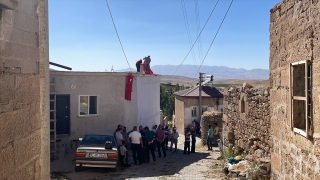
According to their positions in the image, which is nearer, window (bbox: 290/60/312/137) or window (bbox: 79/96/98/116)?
window (bbox: 290/60/312/137)

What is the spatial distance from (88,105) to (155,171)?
519 cm

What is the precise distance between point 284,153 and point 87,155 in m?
6.69

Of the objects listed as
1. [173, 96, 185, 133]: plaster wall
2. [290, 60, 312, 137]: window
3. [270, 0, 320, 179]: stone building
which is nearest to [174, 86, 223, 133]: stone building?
[173, 96, 185, 133]: plaster wall

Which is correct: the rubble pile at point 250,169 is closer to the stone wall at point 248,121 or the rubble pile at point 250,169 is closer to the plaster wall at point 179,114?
the stone wall at point 248,121

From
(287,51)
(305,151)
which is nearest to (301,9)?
(287,51)

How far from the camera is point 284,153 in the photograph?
7.16m

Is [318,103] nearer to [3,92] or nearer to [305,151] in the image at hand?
[305,151]

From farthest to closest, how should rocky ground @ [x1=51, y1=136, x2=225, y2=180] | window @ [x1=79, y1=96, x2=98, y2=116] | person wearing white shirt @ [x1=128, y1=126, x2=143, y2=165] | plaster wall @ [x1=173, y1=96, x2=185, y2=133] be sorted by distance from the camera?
plaster wall @ [x1=173, y1=96, x2=185, y2=133] < window @ [x1=79, y1=96, x2=98, y2=116] < person wearing white shirt @ [x1=128, y1=126, x2=143, y2=165] < rocky ground @ [x1=51, y1=136, x2=225, y2=180]

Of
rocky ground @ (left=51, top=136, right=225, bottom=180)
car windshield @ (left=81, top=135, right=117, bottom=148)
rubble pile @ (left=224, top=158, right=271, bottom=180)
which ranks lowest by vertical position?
rocky ground @ (left=51, top=136, right=225, bottom=180)

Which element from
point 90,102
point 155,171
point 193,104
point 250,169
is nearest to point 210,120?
point 90,102

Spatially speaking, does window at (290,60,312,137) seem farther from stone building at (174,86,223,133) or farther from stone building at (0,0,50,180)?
stone building at (174,86,223,133)

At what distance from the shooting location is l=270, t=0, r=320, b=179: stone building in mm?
5305

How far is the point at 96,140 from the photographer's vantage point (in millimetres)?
12477

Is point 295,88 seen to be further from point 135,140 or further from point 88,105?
point 88,105
